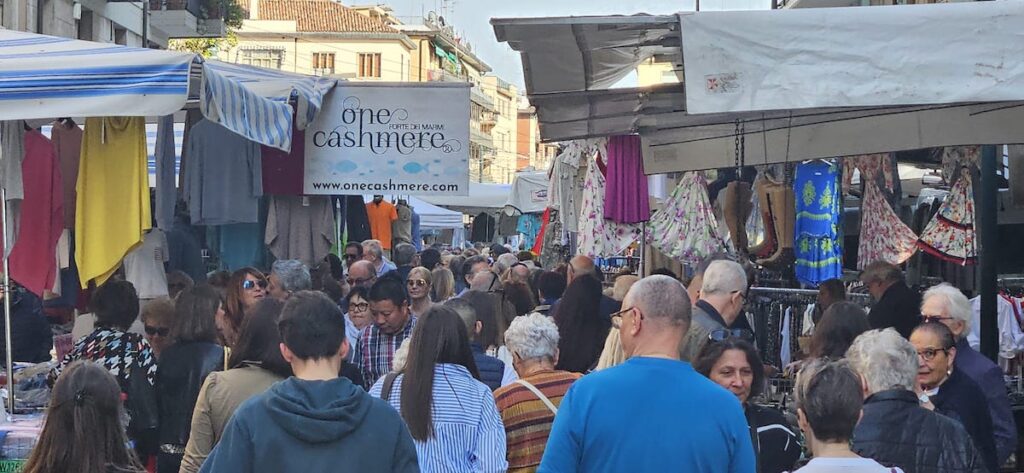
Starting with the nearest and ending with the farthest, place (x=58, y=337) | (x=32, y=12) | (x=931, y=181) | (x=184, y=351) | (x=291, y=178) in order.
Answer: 1. (x=184, y=351)
2. (x=58, y=337)
3. (x=291, y=178)
4. (x=931, y=181)
5. (x=32, y=12)

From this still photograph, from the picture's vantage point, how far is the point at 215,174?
8.25 meters

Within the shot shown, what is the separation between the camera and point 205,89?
6281mm

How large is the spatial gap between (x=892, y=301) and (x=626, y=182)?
2586 millimetres

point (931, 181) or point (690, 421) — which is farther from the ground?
point (931, 181)

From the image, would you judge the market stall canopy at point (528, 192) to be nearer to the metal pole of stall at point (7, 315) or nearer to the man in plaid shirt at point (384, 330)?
the man in plaid shirt at point (384, 330)

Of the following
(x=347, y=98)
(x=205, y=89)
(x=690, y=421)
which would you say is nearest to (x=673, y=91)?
(x=347, y=98)

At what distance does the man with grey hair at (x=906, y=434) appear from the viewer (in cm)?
487

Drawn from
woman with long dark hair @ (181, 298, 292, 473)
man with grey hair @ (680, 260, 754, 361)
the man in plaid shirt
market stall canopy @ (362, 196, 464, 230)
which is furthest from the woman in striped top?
market stall canopy @ (362, 196, 464, 230)

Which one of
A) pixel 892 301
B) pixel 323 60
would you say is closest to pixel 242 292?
pixel 892 301

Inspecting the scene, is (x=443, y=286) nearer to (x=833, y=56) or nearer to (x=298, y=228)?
(x=298, y=228)

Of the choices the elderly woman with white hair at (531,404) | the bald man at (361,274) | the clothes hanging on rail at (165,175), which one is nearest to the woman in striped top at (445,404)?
the elderly woman with white hair at (531,404)

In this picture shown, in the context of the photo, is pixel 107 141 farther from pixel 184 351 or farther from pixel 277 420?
pixel 277 420

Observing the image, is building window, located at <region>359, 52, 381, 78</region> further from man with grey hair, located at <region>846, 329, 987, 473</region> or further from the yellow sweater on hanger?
man with grey hair, located at <region>846, 329, 987, 473</region>

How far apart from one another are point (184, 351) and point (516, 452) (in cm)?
163
